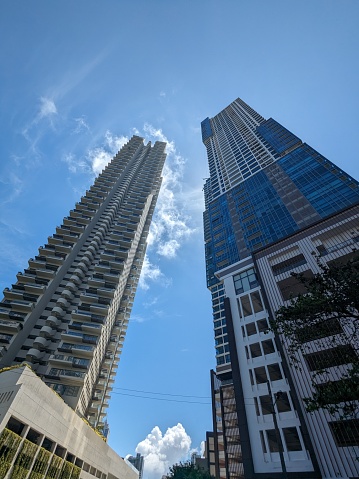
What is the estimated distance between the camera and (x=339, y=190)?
1861 inches

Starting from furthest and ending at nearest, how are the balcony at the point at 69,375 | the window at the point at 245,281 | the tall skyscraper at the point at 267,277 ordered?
the balcony at the point at 69,375 < the window at the point at 245,281 < the tall skyscraper at the point at 267,277

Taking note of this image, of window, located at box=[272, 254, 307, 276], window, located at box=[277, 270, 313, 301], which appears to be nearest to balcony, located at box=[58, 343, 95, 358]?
window, located at box=[277, 270, 313, 301]

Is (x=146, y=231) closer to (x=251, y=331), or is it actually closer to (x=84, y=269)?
(x=84, y=269)

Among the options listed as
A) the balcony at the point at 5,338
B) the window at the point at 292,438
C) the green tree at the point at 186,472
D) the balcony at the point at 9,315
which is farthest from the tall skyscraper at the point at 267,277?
the balcony at the point at 9,315

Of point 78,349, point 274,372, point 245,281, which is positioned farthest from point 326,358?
point 78,349

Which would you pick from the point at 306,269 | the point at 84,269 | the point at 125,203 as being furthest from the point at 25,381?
the point at 125,203

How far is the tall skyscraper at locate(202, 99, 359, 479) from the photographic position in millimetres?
20812

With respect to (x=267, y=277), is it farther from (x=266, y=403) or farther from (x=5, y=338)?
(x=5, y=338)

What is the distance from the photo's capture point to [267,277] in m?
30.7

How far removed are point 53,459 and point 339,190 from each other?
2114 inches

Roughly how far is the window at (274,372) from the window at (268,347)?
1457mm

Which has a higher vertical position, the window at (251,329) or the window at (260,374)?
the window at (251,329)

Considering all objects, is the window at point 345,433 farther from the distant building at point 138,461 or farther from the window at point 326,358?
the distant building at point 138,461

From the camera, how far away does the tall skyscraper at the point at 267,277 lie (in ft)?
68.3
